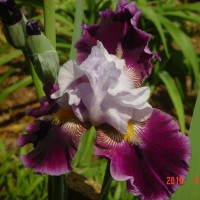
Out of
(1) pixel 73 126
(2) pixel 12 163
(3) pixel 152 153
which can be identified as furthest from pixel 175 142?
(2) pixel 12 163

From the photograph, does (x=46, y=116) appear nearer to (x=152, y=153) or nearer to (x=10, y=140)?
(x=152, y=153)

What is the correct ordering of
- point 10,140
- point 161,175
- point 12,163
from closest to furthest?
point 161,175 < point 12,163 < point 10,140

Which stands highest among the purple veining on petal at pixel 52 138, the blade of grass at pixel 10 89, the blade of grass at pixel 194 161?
the purple veining on petal at pixel 52 138

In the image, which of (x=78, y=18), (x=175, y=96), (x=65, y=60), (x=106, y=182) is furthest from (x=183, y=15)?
(x=106, y=182)

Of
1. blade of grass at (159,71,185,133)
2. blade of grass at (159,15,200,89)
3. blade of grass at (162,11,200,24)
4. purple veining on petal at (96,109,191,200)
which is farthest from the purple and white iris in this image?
blade of grass at (162,11,200,24)

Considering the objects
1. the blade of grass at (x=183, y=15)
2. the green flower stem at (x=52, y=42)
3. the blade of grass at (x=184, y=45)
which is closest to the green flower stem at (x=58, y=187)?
the green flower stem at (x=52, y=42)
